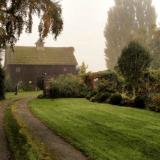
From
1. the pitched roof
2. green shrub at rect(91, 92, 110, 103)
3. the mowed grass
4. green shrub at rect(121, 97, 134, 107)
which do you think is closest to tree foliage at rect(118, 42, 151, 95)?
green shrub at rect(121, 97, 134, 107)

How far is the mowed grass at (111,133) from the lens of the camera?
9.95m

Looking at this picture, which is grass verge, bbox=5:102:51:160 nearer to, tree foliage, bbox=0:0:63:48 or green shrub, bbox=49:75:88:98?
tree foliage, bbox=0:0:63:48

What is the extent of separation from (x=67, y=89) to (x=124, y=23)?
48810 millimetres

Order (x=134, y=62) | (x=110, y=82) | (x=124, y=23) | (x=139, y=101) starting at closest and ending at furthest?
(x=139, y=101), (x=134, y=62), (x=110, y=82), (x=124, y=23)

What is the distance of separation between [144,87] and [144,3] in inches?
2455

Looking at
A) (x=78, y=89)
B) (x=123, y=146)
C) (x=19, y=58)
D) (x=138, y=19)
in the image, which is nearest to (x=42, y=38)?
(x=123, y=146)

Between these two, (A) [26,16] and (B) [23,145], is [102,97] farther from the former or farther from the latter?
(B) [23,145]

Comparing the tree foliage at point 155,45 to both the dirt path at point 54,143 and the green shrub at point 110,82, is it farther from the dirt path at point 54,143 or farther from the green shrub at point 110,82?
the dirt path at point 54,143

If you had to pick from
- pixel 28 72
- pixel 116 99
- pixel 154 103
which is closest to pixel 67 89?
pixel 116 99

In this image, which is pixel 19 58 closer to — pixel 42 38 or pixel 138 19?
pixel 138 19

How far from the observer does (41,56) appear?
68250 millimetres

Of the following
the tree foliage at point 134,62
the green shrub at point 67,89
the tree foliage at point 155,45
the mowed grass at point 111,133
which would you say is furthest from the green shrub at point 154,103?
the tree foliage at point 155,45

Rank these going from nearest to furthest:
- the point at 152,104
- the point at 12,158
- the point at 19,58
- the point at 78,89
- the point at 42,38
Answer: the point at 12,158, the point at 42,38, the point at 152,104, the point at 78,89, the point at 19,58

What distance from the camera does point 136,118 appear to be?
16.8 metres
